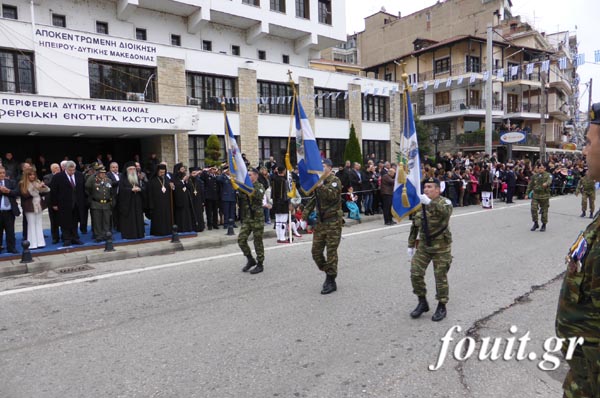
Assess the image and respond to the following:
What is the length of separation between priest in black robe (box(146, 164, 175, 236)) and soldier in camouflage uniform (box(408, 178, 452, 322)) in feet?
26.2

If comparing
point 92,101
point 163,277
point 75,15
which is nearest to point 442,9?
point 75,15

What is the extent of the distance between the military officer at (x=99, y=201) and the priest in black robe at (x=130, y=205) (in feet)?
1.31

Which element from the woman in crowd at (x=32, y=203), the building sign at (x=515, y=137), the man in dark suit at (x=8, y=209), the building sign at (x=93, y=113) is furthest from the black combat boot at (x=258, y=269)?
the building sign at (x=515, y=137)

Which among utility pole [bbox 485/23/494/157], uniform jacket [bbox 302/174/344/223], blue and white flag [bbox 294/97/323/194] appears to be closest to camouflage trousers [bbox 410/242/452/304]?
uniform jacket [bbox 302/174/344/223]

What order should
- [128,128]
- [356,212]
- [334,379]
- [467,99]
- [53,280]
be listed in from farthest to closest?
1. [467,99]
2. [128,128]
3. [356,212]
4. [53,280]
5. [334,379]

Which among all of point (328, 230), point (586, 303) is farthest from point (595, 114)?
point (328, 230)

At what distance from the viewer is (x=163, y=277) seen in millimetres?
8039

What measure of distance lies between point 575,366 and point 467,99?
46.1 metres

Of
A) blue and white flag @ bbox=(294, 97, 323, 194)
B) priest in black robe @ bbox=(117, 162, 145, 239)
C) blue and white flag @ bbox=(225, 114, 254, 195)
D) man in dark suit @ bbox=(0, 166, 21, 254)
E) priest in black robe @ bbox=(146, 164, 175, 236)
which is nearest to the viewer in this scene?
blue and white flag @ bbox=(294, 97, 323, 194)

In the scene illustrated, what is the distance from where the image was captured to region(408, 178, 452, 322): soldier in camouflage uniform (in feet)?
18.2

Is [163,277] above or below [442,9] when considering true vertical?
below

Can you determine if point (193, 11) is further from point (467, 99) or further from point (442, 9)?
point (442, 9)

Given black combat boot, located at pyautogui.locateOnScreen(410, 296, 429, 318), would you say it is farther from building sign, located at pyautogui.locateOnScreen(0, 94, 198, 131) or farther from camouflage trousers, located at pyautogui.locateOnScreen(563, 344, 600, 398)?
building sign, located at pyautogui.locateOnScreen(0, 94, 198, 131)

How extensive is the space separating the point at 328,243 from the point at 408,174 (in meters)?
1.74
